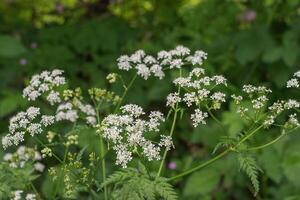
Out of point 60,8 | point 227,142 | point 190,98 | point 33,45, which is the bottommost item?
point 227,142

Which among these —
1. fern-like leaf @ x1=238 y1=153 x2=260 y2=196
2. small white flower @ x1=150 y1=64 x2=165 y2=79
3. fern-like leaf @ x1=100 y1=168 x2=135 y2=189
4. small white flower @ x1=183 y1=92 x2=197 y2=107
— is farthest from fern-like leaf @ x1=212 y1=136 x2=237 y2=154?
small white flower @ x1=150 y1=64 x2=165 y2=79

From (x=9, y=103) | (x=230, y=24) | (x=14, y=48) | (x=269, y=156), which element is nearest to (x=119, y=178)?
(x=269, y=156)

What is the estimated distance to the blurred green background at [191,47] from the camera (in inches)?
189

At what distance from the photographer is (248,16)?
242 inches

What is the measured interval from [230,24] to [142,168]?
148 inches

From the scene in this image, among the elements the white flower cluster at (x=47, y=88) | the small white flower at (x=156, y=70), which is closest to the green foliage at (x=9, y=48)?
the white flower cluster at (x=47, y=88)

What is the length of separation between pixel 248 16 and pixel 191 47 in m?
0.76

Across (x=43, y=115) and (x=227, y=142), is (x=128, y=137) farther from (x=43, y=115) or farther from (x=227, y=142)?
(x=43, y=115)

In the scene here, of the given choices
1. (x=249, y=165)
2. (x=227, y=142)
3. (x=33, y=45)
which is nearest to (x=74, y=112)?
(x=227, y=142)

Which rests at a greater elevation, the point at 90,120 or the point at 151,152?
the point at 90,120

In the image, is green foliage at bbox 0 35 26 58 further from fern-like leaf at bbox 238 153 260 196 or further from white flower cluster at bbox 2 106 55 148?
fern-like leaf at bbox 238 153 260 196

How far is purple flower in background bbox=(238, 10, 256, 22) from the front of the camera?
6129 millimetres

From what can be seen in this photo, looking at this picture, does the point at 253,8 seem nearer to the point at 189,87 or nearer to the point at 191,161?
the point at 191,161

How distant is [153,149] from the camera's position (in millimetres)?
2527
